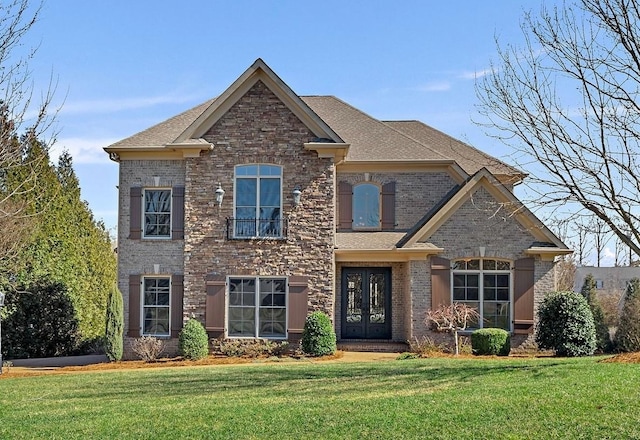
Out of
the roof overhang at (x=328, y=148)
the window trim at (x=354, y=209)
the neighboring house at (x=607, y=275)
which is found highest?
the roof overhang at (x=328, y=148)

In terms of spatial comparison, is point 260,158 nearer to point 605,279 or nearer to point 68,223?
point 68,223

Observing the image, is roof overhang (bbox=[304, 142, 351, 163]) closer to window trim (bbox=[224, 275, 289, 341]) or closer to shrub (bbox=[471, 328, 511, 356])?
window trim (bbox=[224, 275, 289, 341])

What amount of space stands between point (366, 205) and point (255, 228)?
383 centimetres

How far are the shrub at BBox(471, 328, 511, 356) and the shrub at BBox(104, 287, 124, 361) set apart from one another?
31.8ft

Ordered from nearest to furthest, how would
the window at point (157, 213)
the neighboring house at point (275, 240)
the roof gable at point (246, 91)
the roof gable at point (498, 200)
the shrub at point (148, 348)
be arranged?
the shrub at point (148, 348) < the roof gable at point (498, 200) < the roof gable at point (246, 91) < the neighboring house at point (275, 240) < the window at point (157, 213)

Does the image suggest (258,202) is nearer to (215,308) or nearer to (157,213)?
(157,213)

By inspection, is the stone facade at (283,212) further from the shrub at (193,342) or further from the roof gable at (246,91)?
the shrub at (193,342)

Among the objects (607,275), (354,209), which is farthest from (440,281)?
(607,275)

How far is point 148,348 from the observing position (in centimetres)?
1941

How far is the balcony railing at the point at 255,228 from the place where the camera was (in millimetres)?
19812

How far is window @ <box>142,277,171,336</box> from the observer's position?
20.3 metres

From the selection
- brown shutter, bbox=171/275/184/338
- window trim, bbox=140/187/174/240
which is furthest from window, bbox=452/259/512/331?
window trim, bbox=140/187/174/240

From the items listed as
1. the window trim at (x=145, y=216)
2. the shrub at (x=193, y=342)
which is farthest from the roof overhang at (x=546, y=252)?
the window trim at (x=145, y=216)

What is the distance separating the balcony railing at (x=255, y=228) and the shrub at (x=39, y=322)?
6968mm
